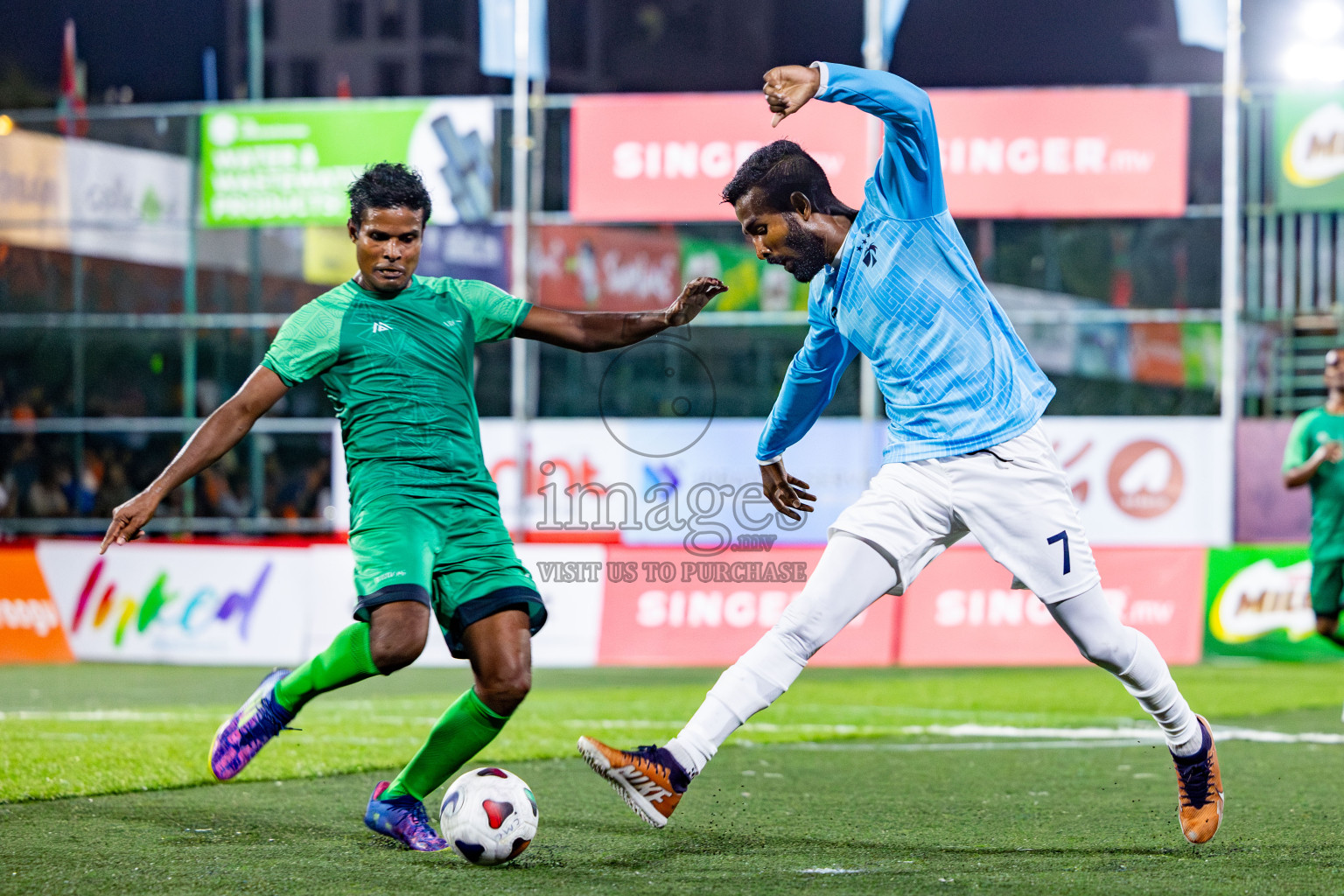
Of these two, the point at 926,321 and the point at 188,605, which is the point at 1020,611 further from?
the point at 926,321

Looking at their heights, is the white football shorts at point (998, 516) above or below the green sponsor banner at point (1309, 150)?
below

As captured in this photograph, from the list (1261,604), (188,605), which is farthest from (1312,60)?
(188,605)

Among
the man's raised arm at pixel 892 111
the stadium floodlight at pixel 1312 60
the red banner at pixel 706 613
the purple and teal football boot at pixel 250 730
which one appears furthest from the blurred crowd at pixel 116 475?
the man's raised arm at pixel 892 111

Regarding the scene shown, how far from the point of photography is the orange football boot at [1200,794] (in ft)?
15.8

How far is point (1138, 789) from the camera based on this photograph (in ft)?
21.1

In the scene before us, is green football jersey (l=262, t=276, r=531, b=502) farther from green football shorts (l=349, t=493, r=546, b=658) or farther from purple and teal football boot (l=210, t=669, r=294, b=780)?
purple and teal football boot (l=210, t=669, r=294, b=780)

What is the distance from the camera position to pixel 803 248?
15.4 ft

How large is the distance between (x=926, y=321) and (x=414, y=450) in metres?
1.60

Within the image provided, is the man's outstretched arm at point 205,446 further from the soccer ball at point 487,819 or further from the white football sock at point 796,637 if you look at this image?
the white football sock at point 796,637

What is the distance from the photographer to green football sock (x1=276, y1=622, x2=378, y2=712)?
16.3 feet

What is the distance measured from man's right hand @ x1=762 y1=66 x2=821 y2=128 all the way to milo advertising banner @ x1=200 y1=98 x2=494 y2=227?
14857 mm

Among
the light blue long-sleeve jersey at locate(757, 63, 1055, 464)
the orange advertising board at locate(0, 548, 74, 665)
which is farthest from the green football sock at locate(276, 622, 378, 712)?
the orange advertising board at locate(0, 548, 74, 665)

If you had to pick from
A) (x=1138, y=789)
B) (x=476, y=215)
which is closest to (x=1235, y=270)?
(x=476, y=215)

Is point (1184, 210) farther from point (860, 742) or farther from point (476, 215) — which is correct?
point (860, 742)
